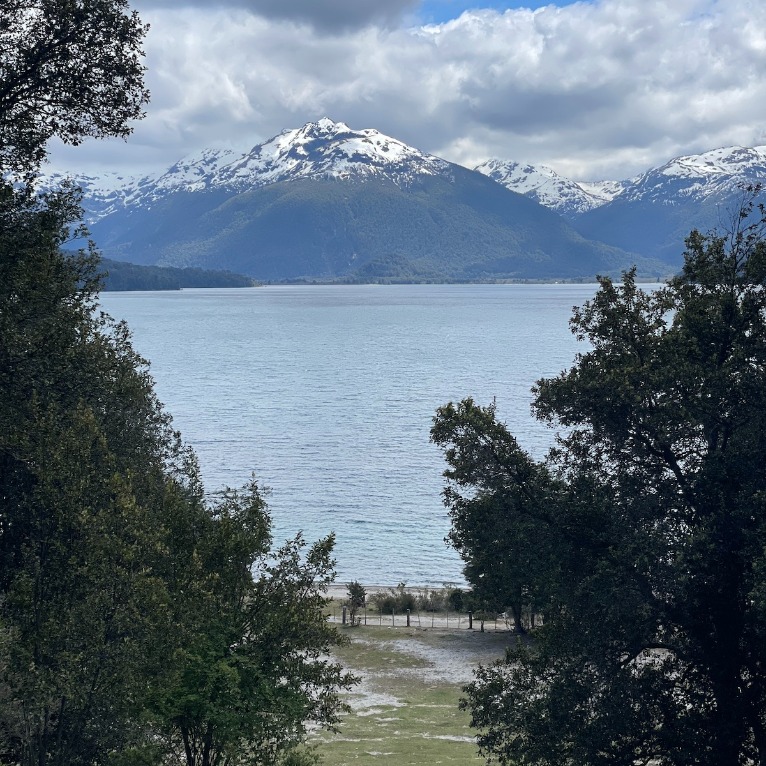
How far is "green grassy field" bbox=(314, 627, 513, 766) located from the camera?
3120cm

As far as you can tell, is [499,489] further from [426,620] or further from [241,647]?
[426,620]

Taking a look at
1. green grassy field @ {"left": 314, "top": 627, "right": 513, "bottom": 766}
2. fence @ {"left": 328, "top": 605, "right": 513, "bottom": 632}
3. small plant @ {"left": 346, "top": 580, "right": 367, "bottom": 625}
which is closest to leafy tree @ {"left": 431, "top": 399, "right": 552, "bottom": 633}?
green grassy field @ {"left": 314, "top": 627, "right": 513, "bottom": 766}

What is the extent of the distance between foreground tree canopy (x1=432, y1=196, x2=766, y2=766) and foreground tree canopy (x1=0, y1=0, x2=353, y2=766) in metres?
5.78

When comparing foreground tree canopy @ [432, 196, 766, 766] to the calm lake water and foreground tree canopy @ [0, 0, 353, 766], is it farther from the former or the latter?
the calm lake water

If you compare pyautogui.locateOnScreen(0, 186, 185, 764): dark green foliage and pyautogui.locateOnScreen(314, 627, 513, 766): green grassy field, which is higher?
pyautogui.locateOnScreen(0, 186, 185, 764): dark green foliage

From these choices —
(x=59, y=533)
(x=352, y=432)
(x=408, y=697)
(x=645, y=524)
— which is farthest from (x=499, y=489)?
(x=352, y=432)

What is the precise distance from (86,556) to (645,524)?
37.1 feet

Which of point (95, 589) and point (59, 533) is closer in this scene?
point (95, 589)

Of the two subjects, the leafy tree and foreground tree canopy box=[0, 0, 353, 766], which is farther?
the leafy tree

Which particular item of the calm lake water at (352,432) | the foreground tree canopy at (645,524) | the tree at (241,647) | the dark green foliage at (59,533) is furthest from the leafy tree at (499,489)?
the calm lake water at (352,432)

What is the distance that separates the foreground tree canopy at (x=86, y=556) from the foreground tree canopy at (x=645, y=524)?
578 cm

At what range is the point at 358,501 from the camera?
284ft

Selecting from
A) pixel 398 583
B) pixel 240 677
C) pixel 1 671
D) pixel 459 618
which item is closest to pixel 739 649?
pixel 240 677

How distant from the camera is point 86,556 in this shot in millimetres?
17438
